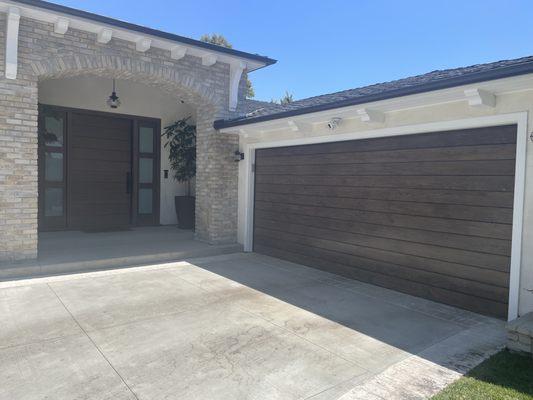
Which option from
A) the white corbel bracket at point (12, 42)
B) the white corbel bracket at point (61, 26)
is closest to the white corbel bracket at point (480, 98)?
the white corbel bracket at point (61, 26)

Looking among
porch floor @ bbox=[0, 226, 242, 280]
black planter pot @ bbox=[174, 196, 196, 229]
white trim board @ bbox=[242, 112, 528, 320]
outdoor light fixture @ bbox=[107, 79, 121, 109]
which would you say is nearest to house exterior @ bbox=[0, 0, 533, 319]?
white trim board @ bbox=[242, 112, 528, 320]

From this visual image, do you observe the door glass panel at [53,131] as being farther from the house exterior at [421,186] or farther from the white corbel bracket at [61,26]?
the house exterior at [421,186]

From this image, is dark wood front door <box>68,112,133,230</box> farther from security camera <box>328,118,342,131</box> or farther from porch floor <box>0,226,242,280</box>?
security camera <box>328,118,342,131</box>

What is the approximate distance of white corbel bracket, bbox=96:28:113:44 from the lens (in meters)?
6.63

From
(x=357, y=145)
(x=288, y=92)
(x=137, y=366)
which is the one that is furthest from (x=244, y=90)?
(x=288, y=92)

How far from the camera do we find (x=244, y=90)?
351 inches

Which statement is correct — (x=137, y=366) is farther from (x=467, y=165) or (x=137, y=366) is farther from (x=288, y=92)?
(x=288, y=92)

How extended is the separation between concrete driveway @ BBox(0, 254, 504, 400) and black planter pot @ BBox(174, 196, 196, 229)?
15.1ft

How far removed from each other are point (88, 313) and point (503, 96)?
5305 millimetres

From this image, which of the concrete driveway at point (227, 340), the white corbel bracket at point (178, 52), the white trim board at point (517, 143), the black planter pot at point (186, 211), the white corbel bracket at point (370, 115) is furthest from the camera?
the black planter pot at point (186, 211)

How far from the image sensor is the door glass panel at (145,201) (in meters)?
11.0

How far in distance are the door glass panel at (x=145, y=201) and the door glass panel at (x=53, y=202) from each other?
6.56 ft

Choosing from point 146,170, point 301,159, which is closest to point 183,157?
point 146,170

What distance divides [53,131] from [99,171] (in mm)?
1424
